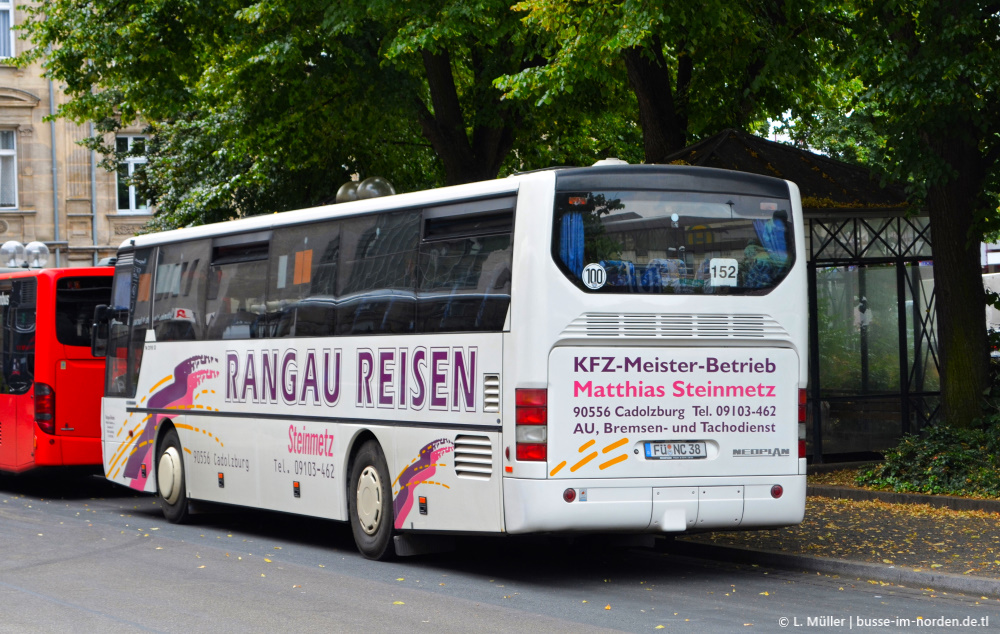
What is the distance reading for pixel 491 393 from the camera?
10.2m

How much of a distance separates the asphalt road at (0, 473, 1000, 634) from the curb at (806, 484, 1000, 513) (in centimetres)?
354

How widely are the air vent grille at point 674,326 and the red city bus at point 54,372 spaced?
32.8 ft

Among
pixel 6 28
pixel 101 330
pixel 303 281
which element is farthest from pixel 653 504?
pixel 6 28

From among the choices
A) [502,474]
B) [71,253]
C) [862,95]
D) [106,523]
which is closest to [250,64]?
[106,523]

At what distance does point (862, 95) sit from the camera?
14.9 metres

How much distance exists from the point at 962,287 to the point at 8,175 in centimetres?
3515

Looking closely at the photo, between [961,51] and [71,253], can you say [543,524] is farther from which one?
[71,253]

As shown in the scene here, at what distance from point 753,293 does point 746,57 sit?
25.8ft

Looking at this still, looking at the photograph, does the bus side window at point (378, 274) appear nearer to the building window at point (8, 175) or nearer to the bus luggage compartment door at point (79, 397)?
the bus luggage compartment door at point (79, 397)

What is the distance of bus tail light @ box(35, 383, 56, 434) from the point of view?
1767 centimetres

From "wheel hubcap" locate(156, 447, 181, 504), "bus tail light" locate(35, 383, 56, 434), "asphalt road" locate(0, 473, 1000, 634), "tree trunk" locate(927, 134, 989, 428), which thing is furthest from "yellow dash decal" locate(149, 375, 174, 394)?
"tree trunk" locate(927, 134, 989, 428)

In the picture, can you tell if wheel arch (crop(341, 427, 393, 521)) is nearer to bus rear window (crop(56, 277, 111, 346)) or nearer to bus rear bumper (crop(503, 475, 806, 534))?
bus rear bumper (crop(503, 475, 806, 534))

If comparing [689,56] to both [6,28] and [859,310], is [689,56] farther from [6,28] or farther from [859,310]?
[6,28]

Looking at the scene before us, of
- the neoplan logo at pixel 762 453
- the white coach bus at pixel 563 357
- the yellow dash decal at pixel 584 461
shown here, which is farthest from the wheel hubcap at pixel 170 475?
the neoplan logo at pixel 762 453
